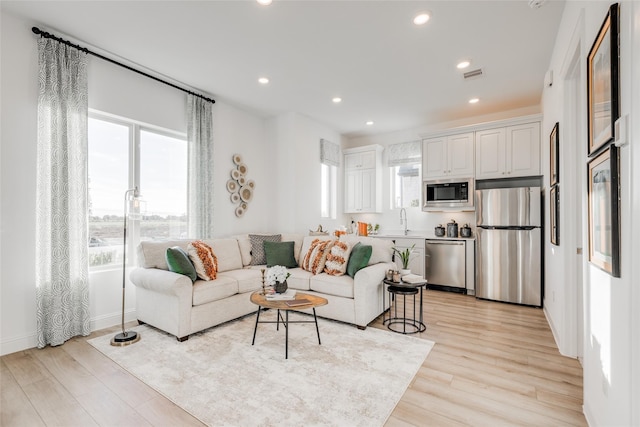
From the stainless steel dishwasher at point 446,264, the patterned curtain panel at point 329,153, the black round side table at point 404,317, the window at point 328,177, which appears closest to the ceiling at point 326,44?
the patterned curtain panel at point 329,153

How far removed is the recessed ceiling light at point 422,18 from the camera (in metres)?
2.64

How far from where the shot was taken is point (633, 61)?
3.93 feet

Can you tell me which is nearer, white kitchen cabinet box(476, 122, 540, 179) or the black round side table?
the black round side table

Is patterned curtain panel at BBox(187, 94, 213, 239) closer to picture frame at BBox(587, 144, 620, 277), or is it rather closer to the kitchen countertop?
the kitchen countertop

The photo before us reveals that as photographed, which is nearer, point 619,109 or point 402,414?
point 619,109

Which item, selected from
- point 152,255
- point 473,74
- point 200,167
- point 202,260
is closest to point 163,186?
point 200,167

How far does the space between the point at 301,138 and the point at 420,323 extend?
3473 mm

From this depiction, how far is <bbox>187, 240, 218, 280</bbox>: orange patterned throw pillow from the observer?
11.3 feet

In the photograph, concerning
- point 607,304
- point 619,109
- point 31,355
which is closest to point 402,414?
point 607,304

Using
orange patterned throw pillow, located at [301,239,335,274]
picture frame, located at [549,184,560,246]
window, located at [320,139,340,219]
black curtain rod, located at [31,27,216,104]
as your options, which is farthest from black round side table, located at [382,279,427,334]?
black curtain rod, located at [31,27,216,104]

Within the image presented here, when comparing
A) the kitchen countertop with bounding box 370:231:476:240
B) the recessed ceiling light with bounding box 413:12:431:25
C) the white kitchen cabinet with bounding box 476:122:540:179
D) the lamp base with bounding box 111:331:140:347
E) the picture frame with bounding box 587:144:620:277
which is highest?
the recessed ceiling light with bounding box 413:12:431:25

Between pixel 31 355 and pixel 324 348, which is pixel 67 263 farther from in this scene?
pixel 324 348

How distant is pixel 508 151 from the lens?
4699 millimetres

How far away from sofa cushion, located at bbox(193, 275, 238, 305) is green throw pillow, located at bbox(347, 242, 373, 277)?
1376 mm
